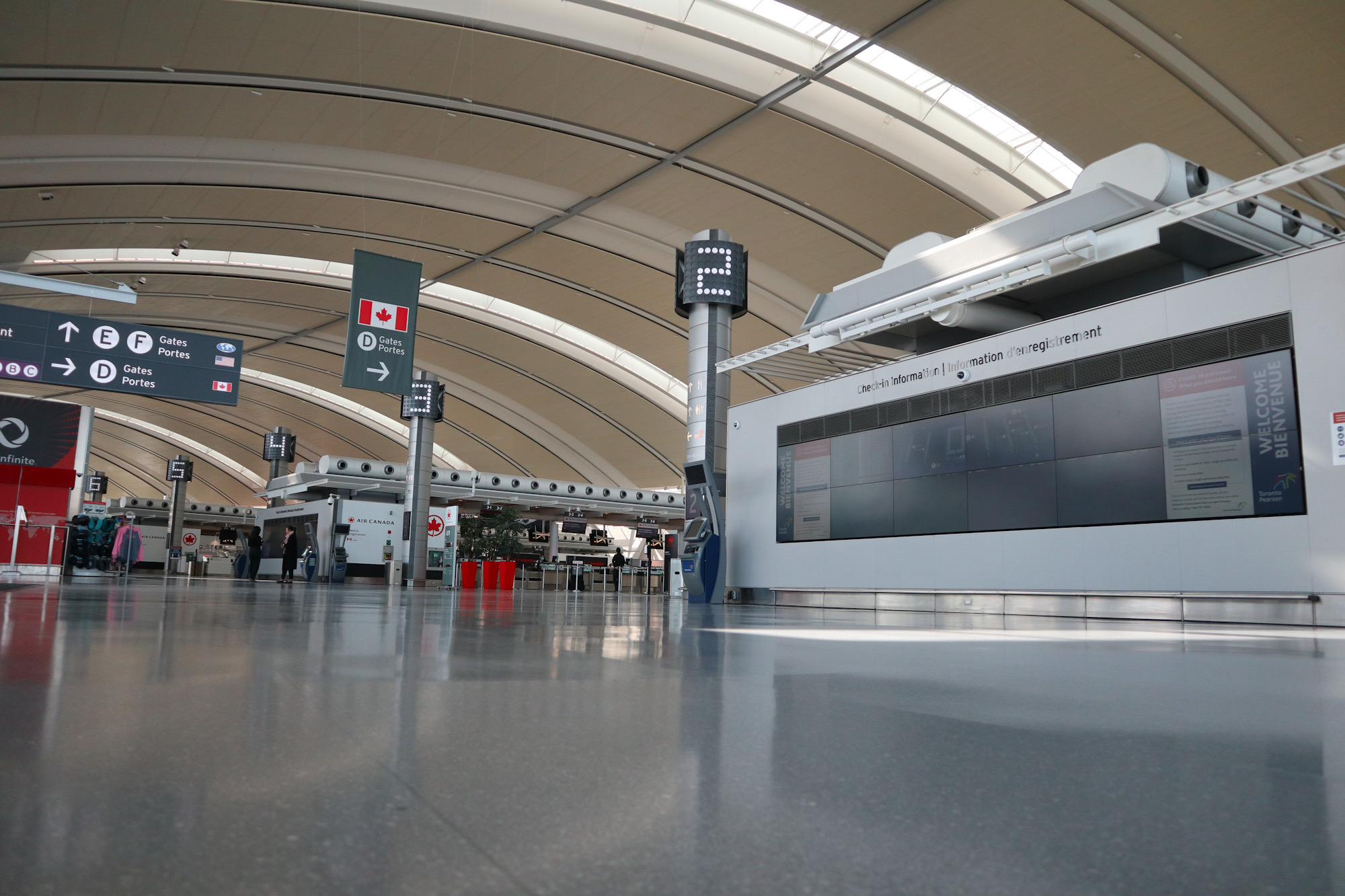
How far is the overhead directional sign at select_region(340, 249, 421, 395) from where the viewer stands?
17.5 metres

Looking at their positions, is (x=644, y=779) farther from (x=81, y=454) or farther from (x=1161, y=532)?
(x=81, y=454)

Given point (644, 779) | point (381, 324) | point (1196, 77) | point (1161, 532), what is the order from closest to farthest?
point (644, 779)
point (1161, 532)
point (1196, 77)
point (381, 324)

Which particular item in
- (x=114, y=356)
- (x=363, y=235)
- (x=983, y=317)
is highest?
(x=363, y=235)

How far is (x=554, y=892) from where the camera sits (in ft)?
2.96

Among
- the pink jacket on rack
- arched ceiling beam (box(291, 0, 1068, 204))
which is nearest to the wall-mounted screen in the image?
arched ceiling beam (box(291, 0, 1068, 204))

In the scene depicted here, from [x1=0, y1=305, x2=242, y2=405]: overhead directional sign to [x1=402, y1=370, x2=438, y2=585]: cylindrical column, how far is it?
1219 centimetres

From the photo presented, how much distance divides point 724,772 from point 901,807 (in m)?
0.33

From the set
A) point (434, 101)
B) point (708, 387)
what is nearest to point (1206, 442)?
point (708, 387)

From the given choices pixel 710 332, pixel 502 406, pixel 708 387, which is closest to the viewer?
pixel 708 387

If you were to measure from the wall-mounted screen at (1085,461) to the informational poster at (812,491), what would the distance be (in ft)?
0.10

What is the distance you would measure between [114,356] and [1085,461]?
799 inches

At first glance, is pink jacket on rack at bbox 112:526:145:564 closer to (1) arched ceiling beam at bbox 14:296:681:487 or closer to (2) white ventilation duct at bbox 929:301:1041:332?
(1) arched ceiling beam at bbox 14:296:681:487

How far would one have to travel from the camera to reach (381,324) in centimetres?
1797

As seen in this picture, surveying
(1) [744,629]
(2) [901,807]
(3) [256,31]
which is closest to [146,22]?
(3) [256,31]
